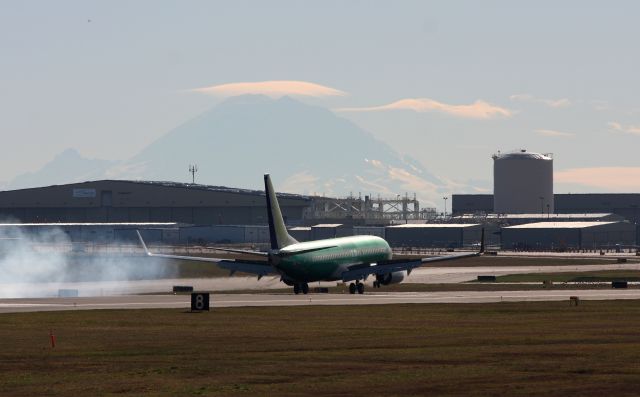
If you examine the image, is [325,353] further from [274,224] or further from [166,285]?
[166,285]

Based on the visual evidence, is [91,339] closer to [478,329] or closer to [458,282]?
[478,329]

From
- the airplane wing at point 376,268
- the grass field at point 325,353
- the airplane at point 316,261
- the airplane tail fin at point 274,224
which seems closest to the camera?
the grass field at point 325,353

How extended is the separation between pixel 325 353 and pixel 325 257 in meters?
52.4

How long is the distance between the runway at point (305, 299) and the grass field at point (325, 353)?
348 inches

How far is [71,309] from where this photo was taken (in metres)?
81.9

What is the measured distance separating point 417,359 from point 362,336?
36.7ft

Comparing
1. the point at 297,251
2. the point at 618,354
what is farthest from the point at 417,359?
the point at 297,251

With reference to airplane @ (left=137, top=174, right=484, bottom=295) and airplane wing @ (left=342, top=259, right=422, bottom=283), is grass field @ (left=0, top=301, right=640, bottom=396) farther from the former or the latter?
airplane wing @ (left=342, top=259, right=422, bottom=283)

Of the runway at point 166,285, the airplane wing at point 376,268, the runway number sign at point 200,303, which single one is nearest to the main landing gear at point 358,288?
→ the airplane wing at point 376,268

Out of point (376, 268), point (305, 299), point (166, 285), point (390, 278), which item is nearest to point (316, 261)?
point (376, 268)

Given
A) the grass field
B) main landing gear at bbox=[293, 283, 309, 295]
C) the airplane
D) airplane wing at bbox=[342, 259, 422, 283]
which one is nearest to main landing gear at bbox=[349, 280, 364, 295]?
the airplane

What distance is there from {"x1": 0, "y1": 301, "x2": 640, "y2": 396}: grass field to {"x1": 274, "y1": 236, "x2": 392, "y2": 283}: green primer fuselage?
65.4ft

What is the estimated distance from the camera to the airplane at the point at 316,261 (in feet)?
318

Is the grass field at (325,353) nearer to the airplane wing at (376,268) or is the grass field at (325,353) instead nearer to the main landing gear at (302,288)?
the main landing gear at (302,288)
